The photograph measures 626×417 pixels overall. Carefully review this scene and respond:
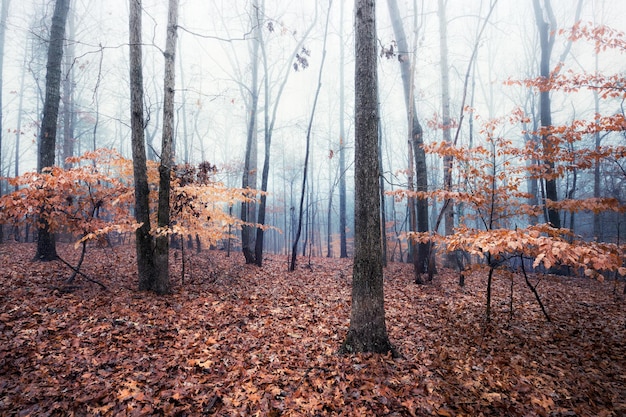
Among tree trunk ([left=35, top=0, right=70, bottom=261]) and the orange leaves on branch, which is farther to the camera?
tree trunk ([left=35, top=0, right=70, bottom=261])

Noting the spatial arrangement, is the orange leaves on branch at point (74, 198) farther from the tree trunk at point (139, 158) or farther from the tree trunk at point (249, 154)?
the tree trunk at point (249, 154)

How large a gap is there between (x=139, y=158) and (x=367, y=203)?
17.8 ft

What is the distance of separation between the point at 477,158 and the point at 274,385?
617 cm

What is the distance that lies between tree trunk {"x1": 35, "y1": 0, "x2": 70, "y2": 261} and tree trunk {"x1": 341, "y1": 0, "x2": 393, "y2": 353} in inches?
352

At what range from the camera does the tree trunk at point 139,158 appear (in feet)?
20.8

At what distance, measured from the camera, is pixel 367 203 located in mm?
4020

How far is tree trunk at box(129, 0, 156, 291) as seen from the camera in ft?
20.8

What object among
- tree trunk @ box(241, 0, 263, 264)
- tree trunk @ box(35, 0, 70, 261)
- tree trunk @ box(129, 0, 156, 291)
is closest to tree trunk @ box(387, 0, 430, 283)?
tree trunk @ box(241, 0, 263, 264)

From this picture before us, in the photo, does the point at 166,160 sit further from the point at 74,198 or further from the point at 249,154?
the point at 249,154

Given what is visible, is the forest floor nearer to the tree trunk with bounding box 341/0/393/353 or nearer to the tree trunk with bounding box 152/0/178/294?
the tree trunk with bounding box 341/0/393/353

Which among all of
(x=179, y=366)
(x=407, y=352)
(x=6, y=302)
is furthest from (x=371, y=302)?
(x=6, y=302)

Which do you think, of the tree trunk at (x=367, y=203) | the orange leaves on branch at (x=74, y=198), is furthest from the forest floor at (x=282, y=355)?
the orange leaves on branch at (x=74, y=198)

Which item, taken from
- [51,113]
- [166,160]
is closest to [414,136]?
[166,160]

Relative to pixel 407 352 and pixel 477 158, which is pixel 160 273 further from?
pixel 477 158
